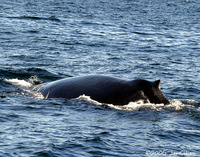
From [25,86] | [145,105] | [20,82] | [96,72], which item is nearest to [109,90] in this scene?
[145,105]

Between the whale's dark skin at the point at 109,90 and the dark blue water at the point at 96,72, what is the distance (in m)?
0.20

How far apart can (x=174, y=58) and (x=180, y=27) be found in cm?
1484

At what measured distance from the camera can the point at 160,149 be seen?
8.32 metres

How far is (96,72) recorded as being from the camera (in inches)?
690

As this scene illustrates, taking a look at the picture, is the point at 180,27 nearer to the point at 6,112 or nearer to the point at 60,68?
the point at 60,68

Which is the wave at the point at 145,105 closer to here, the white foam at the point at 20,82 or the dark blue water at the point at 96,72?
the dark blue water at the point at 96,72

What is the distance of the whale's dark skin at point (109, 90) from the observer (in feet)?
33.9

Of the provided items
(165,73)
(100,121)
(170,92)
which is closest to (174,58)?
(165,73)

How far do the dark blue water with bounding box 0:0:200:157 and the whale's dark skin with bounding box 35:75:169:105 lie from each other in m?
0.20

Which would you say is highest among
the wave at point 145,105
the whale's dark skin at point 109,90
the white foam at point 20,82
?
the whale's dark skin at point 109,90

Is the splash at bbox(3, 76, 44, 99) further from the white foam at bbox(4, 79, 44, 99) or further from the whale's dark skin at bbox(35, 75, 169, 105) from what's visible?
the whale's dark skin at bbox(35, 75, 169, 105)

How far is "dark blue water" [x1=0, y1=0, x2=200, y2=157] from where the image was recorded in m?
8.50

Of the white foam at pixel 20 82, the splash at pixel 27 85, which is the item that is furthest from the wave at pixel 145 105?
the white foam at pixel 20 82

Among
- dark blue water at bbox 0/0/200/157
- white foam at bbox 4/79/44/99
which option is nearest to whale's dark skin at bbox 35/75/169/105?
dark blue water at bbox 0/0/200/157
